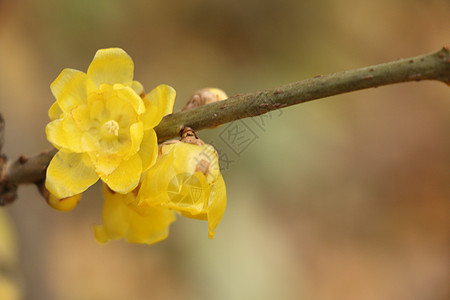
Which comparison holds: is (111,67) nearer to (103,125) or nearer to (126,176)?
(103,125)

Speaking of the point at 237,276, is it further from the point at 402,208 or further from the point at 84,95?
the point at 84,95

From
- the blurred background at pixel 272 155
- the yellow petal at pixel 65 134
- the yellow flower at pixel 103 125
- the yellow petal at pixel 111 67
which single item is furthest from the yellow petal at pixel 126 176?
the blurred background at pixel 272 155

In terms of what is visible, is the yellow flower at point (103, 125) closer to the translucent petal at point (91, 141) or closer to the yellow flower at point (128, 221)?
the translucent petal at point (91, 141)

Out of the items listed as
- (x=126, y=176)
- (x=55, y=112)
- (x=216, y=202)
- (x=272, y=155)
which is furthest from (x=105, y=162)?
(x=272, y=155)

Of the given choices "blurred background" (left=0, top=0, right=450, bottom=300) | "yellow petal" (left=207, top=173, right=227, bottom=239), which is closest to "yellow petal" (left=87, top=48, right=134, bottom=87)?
"yellow petal" (left=207, top=173, right=227, bottom=239)

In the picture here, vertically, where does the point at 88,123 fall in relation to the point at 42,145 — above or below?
above

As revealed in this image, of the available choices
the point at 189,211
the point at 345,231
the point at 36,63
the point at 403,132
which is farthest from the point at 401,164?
the point at 189,211
